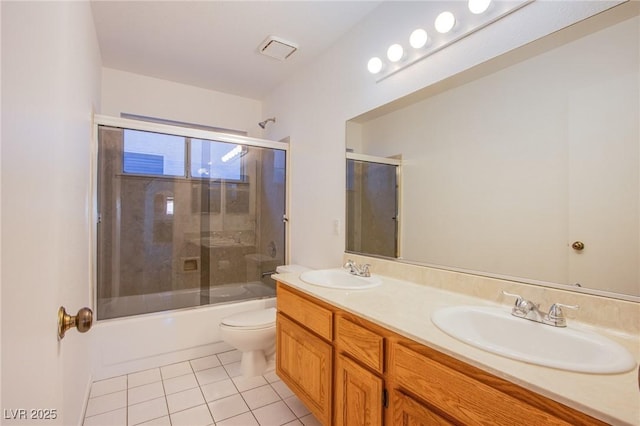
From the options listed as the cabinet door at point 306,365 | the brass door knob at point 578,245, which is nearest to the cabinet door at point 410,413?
the cabinet door at point 306,365

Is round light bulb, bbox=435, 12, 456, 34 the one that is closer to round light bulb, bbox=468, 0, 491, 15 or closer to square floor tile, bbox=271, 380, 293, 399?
round light bulb, bbox=468, 0, 491, 15

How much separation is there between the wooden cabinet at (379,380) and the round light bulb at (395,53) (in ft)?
4.66

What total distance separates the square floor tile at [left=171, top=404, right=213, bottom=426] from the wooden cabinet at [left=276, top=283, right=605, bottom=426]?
468mm

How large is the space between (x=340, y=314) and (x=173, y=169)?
7.16 feet

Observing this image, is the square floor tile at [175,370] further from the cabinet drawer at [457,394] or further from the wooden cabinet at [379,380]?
the cabinet drawer at [457,394]

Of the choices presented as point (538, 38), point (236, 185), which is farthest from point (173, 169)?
point (538, 38)

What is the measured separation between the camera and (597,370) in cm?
71

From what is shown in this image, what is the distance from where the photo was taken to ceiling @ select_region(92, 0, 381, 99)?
6.31 feet

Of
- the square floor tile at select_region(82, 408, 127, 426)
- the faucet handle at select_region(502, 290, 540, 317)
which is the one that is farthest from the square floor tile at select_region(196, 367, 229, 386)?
the faucet handle at select_region(502, 290, 540, 317)

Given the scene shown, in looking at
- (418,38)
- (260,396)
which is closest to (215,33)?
(418,38)

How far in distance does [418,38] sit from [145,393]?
2.69m

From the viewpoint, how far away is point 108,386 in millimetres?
2010

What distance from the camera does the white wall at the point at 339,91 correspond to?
48.6 inches

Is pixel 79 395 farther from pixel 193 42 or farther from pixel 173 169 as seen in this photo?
pixel 193 42
